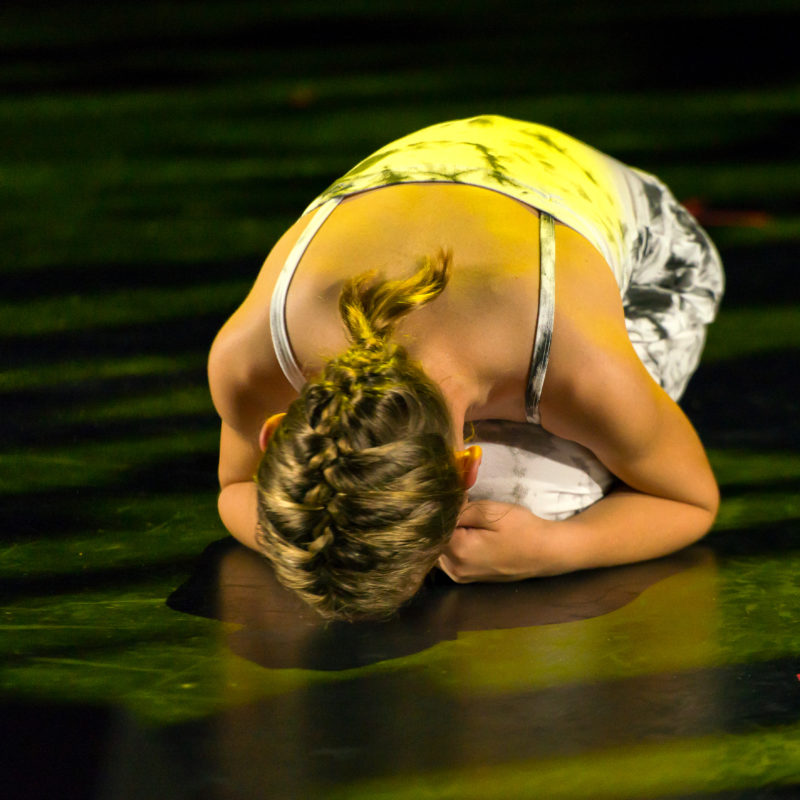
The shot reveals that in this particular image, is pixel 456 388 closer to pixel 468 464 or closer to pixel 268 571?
pixel 468 464

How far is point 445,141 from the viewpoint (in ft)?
5.67

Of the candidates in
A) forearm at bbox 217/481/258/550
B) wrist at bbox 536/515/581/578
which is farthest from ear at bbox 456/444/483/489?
forearm at bbox 217/481/258/550

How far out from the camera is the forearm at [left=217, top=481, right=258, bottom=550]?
5.35 ft

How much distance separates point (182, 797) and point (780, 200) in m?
2.44

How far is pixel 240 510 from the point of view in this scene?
1.64 metres

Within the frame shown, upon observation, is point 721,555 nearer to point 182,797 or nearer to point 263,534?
point 263,534

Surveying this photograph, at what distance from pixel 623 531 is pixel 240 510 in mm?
529

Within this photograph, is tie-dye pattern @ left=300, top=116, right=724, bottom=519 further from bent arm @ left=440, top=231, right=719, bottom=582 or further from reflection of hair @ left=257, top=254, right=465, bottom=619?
reflection of hair @ left=257, top=254, right=465, bottom=619

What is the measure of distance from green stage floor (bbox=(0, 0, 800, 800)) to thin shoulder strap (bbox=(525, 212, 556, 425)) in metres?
0.28

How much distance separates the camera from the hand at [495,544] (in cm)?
152

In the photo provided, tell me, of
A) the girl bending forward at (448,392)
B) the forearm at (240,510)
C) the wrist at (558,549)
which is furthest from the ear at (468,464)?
the forearm at (240,510)

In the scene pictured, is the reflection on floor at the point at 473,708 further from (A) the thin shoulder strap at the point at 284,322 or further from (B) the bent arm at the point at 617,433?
(A) the thin shoulder strap at the point at 284,322

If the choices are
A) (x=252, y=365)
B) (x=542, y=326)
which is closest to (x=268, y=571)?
(x=252, y=365)

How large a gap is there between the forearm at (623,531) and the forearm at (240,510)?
0.41m
